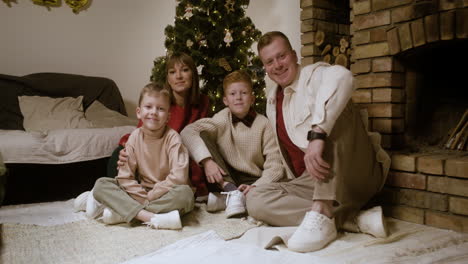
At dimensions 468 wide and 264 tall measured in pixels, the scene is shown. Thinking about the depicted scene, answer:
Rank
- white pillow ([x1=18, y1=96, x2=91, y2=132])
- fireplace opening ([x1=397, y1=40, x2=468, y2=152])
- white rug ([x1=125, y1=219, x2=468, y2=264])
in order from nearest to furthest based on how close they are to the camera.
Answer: white rug ([x1=125, y1=219, x2=468, y2=264]), fireplace opening ([x1=397, y1=40, x2=468, y2=152]), white pillow ([x1=18, y1=96, x2=91, y2=132])

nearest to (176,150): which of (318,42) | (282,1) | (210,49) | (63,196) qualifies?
(63,196)

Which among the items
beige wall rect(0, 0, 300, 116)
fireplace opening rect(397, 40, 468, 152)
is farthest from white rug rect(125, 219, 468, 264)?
beige wall rect(0, 0, 300, 116)

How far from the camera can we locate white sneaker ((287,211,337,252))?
4.68ft

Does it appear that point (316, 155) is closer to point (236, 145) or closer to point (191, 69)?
point (236, 145)

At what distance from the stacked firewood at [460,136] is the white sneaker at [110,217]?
1666mm

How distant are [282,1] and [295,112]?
2652 mm

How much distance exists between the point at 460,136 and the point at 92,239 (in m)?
1.80

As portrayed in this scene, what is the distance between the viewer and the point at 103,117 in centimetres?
288

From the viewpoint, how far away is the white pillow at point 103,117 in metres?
2.76

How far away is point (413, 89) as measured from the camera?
2.05 metres

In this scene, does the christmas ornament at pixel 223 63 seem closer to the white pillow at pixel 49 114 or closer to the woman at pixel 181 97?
the woman at pixel 181 97

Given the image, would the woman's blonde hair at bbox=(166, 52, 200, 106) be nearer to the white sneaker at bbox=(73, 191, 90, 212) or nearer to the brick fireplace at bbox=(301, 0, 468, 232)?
the white sneaker at bbox=(73, 191, 90, 212)

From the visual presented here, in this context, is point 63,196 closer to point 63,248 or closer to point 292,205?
point 63,248

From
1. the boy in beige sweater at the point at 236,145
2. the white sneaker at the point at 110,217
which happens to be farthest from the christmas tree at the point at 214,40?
the white sneaker at the point at 110,217
